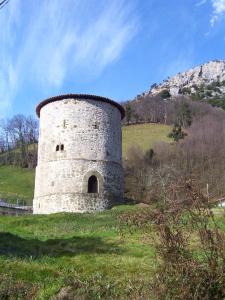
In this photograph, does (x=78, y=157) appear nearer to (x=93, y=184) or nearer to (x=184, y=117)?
(x=93, y=184)

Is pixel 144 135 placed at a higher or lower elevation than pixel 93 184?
higher

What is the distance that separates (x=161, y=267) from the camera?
764 centimetres

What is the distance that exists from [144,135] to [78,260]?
213ft

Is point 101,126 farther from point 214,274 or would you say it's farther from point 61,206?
point 214,274

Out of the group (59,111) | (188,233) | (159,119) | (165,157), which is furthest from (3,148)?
(188,233)

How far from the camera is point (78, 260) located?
511 inches

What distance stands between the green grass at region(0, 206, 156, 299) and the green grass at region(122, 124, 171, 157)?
153 ft

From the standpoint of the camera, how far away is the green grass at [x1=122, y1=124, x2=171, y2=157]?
7019 centimetres

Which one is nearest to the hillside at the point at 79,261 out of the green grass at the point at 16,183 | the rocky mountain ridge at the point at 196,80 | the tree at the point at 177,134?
the green grass at the point at 16,183

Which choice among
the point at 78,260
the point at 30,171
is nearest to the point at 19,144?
the point at 30,171

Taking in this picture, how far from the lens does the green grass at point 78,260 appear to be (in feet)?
29.8

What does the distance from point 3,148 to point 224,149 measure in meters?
40.1

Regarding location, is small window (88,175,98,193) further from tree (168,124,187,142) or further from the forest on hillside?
tree (168,124,187,142)

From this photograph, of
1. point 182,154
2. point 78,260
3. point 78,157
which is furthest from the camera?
point 182,154
